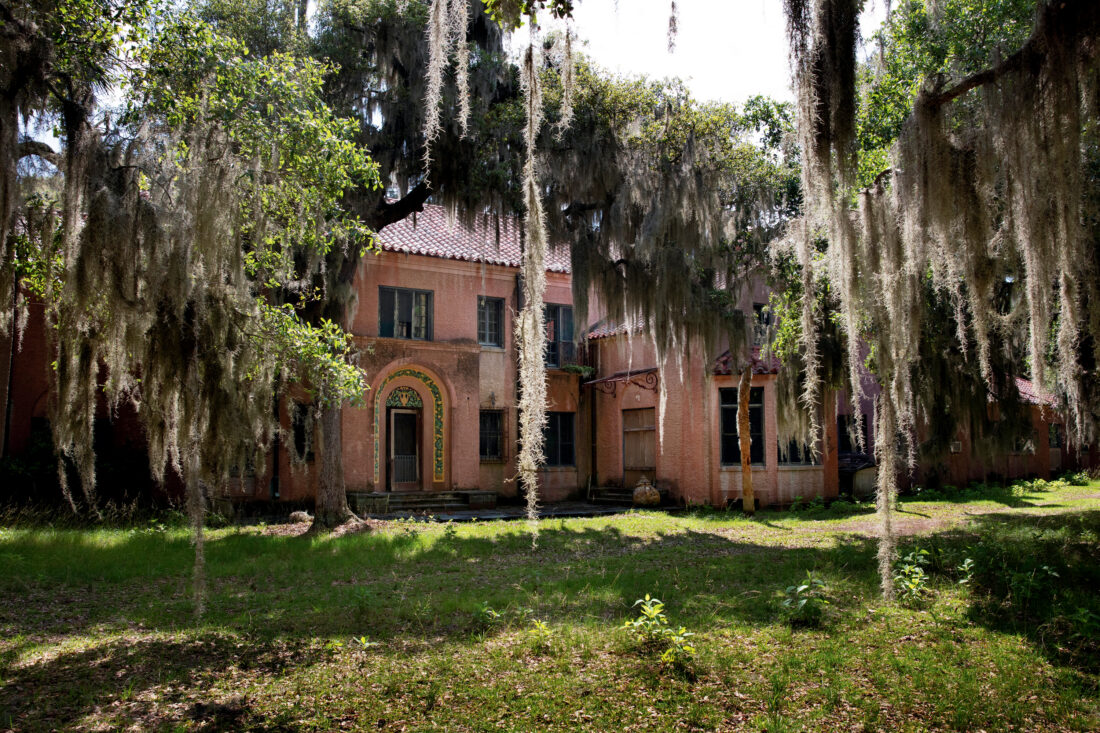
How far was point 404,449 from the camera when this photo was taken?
18344mm

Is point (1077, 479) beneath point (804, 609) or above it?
beneath

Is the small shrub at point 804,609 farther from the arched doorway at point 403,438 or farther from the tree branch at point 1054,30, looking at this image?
the arched doorway at point 403,438

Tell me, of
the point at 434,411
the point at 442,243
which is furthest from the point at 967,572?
the point at 442,243

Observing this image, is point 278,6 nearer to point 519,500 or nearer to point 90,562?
point 90,562

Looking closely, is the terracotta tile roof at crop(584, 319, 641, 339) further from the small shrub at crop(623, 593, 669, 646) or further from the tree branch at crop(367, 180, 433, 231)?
the small shrub at crop(623, 593, 669, 646)

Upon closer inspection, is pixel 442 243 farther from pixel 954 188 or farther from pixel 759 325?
pixel 954 188

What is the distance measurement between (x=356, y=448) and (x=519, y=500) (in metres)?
4.48

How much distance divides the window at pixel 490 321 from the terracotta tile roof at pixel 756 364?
18.5ft

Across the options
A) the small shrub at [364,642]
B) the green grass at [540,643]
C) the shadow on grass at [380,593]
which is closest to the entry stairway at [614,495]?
the shadow on grass at [380,593]

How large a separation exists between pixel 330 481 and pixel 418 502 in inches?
185

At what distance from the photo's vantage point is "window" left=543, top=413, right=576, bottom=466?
2020 centimetres

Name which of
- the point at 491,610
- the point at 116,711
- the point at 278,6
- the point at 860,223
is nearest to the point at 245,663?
the point at 116,711

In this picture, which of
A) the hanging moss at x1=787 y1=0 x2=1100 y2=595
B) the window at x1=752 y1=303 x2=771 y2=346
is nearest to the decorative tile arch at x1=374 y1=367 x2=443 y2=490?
the window at x1=752 y1=303 x2=771 y2=346

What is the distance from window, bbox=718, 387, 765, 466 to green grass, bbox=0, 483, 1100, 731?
7.71 meters
